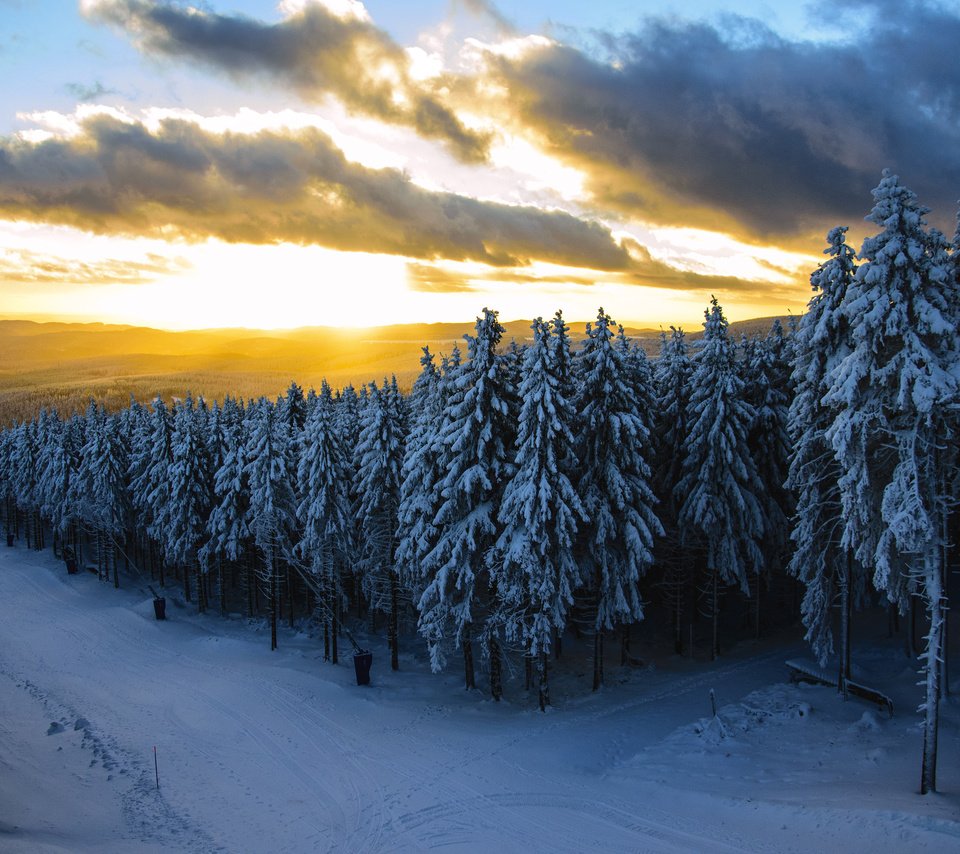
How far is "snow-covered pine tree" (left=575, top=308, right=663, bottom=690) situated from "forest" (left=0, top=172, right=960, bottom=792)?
0.29 ft

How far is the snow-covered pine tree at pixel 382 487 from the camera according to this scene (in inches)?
1164

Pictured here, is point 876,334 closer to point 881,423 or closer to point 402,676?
point 881,423

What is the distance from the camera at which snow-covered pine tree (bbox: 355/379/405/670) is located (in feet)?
97.0

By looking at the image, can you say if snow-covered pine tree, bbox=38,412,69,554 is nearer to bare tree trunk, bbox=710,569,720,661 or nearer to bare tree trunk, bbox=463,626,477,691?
bare tree trunk, bbox=463,626,477,691

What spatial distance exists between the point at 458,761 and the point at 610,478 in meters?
11.2

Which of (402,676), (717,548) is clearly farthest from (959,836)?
(402,676)

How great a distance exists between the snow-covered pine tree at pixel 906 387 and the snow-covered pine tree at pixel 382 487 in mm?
18863

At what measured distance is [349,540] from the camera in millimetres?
32562

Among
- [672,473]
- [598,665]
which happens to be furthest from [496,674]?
[672,473]

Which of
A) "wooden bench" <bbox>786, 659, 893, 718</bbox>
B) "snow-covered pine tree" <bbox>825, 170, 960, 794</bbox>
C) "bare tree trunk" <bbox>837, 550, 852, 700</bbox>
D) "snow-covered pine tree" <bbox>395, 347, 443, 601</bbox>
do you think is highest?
"snow-covered pine tree" <bbox>825, 170, 960, 794</bbox>

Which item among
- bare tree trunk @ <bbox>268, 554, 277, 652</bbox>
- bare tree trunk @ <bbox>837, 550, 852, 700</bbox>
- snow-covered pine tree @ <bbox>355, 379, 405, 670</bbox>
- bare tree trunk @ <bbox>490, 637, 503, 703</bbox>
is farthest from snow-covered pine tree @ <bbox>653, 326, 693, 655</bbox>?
bare tree trunk @ <bbox>268, 554, 277, 652</bbox>

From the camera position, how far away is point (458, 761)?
20906 millimetres

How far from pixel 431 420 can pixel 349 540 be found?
10007 mm

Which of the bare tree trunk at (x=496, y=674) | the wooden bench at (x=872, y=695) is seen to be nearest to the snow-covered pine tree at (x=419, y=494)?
the bare tree trunk at (x=496, y=674)
